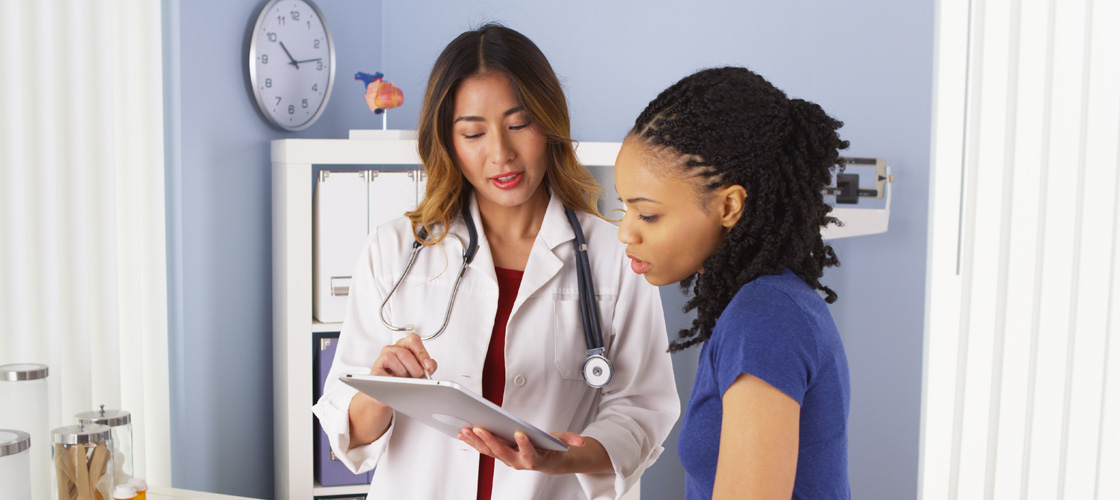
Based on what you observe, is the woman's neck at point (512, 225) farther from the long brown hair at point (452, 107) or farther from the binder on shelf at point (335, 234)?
the binder on shelf at point (335, 234)

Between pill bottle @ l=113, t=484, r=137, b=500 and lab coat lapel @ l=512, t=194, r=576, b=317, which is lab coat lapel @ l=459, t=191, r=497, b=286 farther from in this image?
pill bottle @ l=113, t=484, r=137, b=500

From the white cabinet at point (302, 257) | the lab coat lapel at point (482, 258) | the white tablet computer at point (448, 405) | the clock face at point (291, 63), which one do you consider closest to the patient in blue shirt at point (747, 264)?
the white tablet computer at point (448, 405)

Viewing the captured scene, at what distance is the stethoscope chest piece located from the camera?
4.09ft

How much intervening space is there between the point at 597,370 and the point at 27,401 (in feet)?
3.23

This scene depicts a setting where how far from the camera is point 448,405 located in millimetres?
979

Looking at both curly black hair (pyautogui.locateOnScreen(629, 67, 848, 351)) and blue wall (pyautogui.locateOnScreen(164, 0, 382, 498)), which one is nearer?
curly black hair (pyautogui.locateOnScreen(629, 67, 848, 351))

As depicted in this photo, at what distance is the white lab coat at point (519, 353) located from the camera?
1.29 meters

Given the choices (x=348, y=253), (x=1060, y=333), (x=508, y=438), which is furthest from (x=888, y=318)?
(x=508, y=438)

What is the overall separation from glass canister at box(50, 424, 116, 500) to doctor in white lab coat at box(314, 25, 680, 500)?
1.22 feet

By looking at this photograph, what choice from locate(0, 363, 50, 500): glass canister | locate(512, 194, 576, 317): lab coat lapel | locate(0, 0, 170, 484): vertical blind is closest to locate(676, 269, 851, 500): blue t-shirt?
locate(512, 194, 576, 317): lab coat lapel

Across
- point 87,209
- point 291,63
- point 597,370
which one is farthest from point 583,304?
point 291,63

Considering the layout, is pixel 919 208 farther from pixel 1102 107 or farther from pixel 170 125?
pixel 170 125

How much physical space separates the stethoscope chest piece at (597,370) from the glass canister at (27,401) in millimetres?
940

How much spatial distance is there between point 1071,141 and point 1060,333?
363mm
